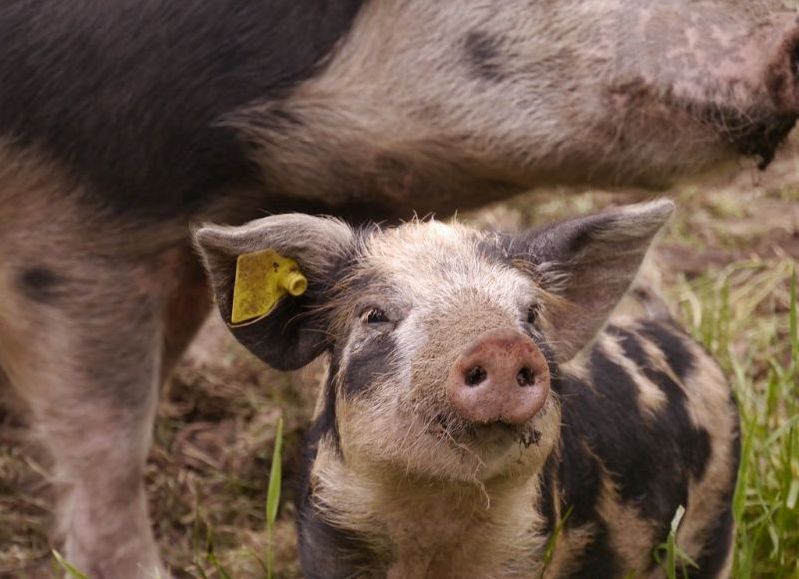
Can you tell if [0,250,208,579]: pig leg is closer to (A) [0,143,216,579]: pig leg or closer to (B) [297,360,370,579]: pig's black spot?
(A) [0,143,216,579]: pig leg

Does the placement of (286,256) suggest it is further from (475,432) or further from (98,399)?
(98,399)

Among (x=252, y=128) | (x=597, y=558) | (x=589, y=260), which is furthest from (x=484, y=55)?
(x=597, y=558)

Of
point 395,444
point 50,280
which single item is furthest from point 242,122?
point 395,444

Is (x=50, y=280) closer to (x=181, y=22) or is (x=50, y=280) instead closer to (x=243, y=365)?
(x=181, y=22)

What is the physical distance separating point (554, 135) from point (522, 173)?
0.13m

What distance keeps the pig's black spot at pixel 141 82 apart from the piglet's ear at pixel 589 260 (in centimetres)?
94

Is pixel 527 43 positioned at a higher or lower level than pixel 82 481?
higher

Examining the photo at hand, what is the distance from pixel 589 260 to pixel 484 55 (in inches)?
33.4

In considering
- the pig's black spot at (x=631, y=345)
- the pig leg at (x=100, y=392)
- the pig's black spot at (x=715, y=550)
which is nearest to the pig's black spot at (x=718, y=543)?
the pig's black spot at (x=715, y=550)

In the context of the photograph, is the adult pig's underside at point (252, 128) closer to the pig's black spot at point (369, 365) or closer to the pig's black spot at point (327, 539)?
the pig's black spot at point (327, 539)

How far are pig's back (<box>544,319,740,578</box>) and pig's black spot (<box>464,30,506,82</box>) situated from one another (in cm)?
63

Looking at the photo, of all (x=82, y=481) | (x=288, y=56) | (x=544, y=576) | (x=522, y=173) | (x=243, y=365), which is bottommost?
(x=243, y=365)

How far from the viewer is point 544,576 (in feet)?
9.48

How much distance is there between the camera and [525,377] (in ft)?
7.54
